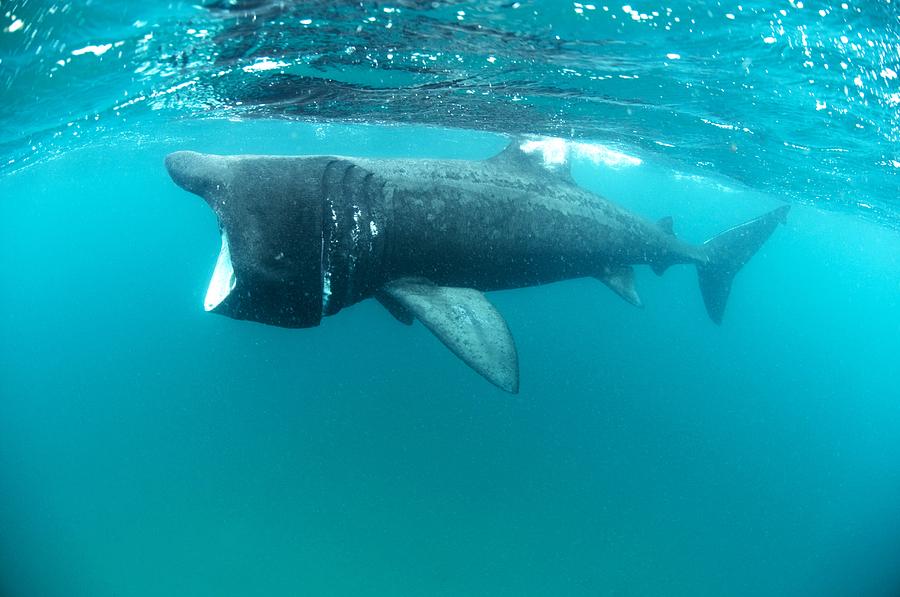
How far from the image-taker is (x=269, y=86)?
42.7ft

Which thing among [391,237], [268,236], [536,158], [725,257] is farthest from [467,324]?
[725,257]

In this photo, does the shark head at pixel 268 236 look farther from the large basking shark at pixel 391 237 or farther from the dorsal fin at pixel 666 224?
the dorsal fin at pixel 666 224

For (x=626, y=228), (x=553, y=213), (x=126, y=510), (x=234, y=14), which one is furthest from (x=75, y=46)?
(x=126, y=510)

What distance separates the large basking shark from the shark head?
0.01m

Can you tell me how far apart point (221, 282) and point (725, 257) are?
11925mm

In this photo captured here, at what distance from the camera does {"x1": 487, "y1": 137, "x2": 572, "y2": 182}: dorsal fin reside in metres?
7.47

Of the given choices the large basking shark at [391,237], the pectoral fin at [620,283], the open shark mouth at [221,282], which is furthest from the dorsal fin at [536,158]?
the open shark mouth at [221,282]

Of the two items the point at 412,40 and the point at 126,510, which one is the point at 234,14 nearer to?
the point at 412,40

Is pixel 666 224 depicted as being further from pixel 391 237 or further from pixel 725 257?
pixel 391 237

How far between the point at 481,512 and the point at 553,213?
16.1m

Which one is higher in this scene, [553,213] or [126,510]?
[553,213]

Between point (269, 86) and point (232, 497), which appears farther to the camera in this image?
point (232, 497)

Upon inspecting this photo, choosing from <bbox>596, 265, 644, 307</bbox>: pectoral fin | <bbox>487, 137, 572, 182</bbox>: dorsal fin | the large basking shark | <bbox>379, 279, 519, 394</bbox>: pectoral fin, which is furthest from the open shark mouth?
<bbox>596, 265, 644, 307</bbox>: pectoral fin

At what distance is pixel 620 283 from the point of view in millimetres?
8750
